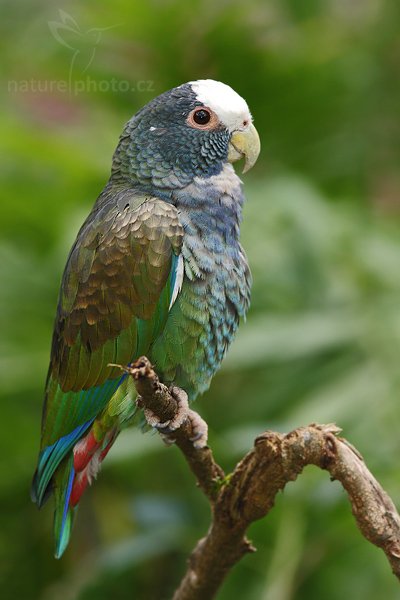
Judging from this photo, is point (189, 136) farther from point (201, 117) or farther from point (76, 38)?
point (76, 38)

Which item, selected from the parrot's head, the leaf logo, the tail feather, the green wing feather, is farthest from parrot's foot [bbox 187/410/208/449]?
the leaf logo

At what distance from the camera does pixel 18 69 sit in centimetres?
344

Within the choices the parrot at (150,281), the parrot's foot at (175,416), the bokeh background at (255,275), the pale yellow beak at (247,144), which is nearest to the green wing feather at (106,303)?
the parrot at (150,281)

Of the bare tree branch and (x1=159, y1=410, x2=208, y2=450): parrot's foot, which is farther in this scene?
(x1=159, y1=410, x2=208, y2=450): parrot's foot

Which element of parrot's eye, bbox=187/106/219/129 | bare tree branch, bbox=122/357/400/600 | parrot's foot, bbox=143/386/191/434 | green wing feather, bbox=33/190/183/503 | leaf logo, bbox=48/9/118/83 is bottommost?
bare tree branch, bbox=122/357/400/600

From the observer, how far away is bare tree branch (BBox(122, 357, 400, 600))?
4.65ft

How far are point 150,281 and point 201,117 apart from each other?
0.38 meters

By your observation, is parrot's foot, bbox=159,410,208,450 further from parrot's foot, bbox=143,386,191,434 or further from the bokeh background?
the bokeh background

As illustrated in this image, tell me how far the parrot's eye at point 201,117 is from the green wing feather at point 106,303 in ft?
0.64

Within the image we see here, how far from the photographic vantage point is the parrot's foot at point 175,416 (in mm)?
1549

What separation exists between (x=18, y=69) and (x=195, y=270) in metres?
2.08

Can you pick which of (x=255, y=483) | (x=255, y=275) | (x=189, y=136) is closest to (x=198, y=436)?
(x=255, y=483)

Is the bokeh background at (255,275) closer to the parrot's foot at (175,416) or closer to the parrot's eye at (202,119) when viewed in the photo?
the parrot's foot at (175,416)

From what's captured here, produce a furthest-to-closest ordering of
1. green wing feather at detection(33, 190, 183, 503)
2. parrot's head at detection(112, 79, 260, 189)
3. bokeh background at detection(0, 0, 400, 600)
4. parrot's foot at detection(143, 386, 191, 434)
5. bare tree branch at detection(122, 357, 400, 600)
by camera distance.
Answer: bokeh background at detection(0, 0, 400, 600) → parrot's head at detection(112, 79, 260, 189) → green wing feather at detection(33, 190, 183, 503) → parrot's foot at detection(143, 386, 191, 434) → bare tree branch at detection(122, 357, 400, 600)
